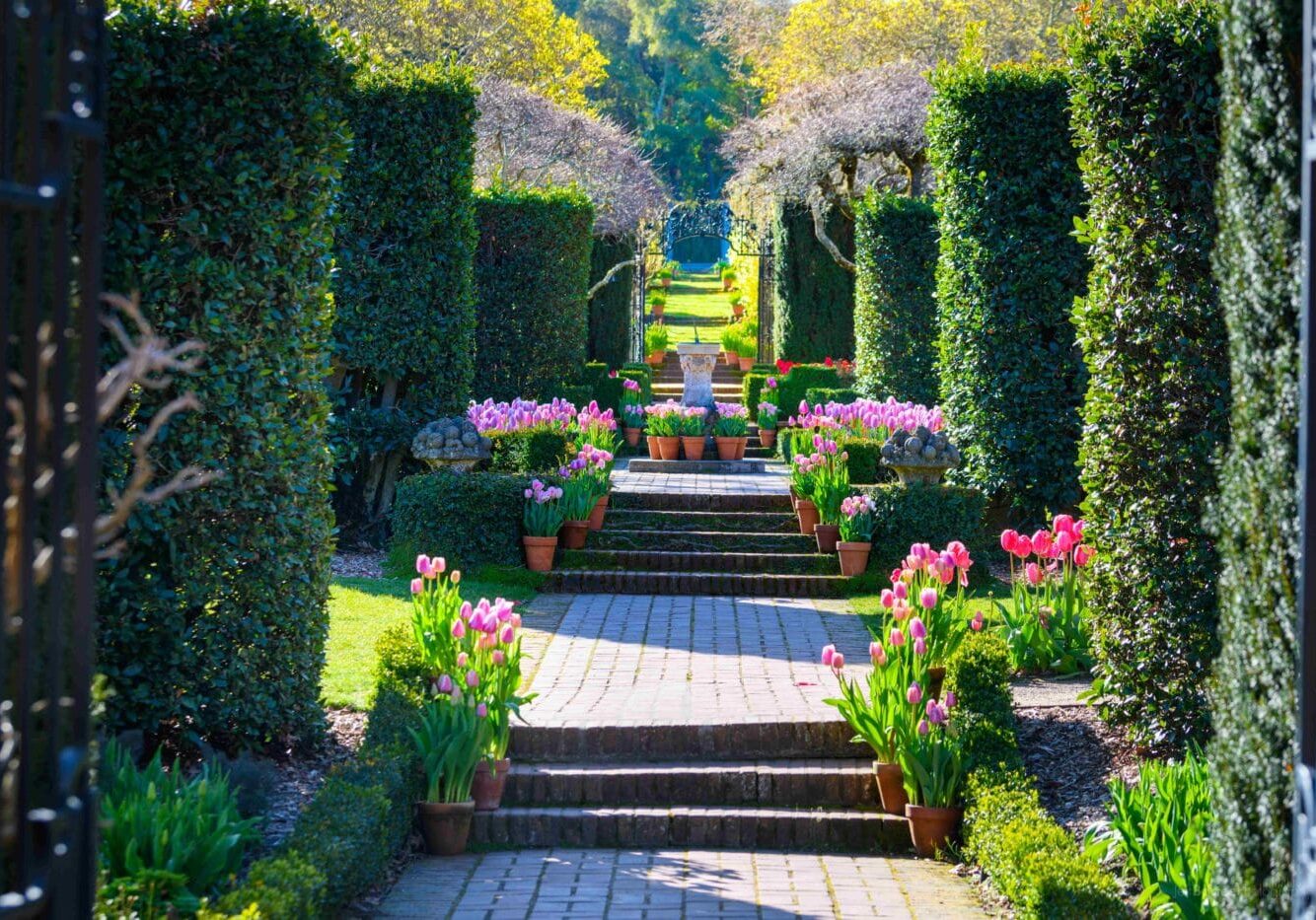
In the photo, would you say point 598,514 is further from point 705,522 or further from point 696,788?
point 696,788

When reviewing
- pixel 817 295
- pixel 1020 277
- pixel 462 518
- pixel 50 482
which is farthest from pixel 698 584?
pixel 817 295

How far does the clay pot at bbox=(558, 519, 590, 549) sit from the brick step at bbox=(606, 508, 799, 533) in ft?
2.26

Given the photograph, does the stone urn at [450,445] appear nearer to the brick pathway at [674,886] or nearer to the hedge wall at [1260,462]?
the brick pathway at [674,886]

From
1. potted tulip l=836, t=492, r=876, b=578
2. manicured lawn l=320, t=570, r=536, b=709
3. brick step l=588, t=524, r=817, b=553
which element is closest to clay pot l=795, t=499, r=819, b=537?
brick step l=588, t=524, r=817, b=553

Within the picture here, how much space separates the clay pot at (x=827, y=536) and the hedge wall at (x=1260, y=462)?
8395 millimetres

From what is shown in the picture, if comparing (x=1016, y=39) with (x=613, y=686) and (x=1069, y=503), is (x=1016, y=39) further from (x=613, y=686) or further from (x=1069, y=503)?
(x=613, y=686)

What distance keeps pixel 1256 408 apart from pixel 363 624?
7.11 metres

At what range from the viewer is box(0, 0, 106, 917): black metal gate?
8.72ft

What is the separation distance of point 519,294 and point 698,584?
19.8 feet

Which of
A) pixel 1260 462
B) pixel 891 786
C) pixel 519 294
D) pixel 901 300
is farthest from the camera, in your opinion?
pixel 901 300

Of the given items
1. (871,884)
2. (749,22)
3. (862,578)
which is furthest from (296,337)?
(749,22)

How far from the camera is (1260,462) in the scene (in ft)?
11.1

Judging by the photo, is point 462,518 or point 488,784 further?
point 462,518

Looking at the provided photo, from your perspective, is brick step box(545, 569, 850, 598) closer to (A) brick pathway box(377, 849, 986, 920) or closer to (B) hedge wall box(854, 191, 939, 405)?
(A) brick pathway box(377, 849, 986, 920)
